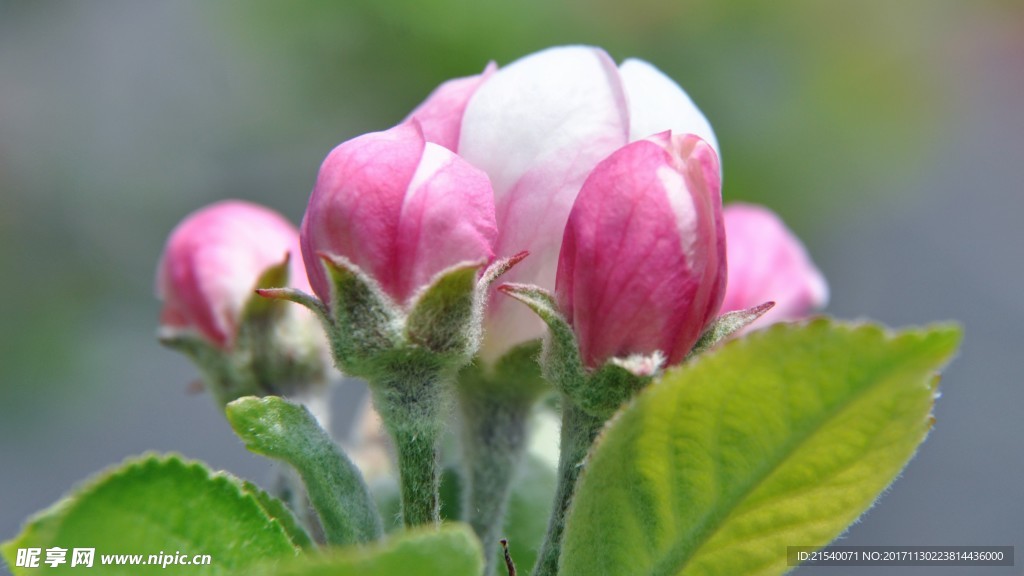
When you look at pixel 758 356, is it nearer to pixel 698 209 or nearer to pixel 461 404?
pixel 698 209

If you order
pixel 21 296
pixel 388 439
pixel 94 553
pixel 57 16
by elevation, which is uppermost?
pixel 57 16

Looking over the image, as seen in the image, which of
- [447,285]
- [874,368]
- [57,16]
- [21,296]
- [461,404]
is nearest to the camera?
[874,368]

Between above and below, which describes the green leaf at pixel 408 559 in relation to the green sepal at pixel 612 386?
below

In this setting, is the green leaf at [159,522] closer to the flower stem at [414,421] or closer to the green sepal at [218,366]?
the flower stem at [414,421]

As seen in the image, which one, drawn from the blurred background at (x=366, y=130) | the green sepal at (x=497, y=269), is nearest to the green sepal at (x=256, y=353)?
the green sepal at (x=497, y=269)

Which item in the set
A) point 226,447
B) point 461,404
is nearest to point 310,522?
point 461,404

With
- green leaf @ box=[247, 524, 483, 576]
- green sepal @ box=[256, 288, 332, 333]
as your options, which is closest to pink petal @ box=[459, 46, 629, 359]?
green sepal @ box=[256, 288, 332, 333]
